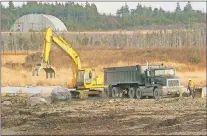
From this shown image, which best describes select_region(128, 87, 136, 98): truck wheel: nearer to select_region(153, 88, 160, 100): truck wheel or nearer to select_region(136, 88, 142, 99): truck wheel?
select_region(136, 88, 142, 99): truck wheel

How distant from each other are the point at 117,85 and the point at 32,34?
473 inches

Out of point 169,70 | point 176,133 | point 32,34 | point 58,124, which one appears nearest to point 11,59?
point 32,34

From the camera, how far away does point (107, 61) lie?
42.6 metres

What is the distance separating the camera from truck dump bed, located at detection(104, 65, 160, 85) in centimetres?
2523

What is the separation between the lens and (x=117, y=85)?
27.1 m

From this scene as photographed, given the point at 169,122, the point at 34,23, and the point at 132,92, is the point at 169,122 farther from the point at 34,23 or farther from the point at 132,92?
the point at 34,23

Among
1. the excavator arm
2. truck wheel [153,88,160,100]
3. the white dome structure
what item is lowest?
truck wheel [153,88,160,100]

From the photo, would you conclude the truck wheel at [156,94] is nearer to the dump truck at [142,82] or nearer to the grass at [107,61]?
the dump truck at [142,82]

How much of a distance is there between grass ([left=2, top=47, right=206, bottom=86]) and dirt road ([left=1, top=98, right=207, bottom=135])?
52.2 feet

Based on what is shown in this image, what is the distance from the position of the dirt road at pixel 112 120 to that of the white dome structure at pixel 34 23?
1275 centimetres

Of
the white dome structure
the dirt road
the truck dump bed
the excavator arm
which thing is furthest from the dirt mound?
the white dome structure

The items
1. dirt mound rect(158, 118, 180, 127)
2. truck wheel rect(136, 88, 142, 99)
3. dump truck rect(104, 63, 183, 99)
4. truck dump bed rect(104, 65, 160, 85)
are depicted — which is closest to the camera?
dirt mound rect(158, 118, 180, 127)

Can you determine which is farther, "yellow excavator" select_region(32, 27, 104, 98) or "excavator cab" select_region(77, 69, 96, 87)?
"excavator cab" select_region(77, 69, 96, 87)

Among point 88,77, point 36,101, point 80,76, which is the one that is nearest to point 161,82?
point 88,77
